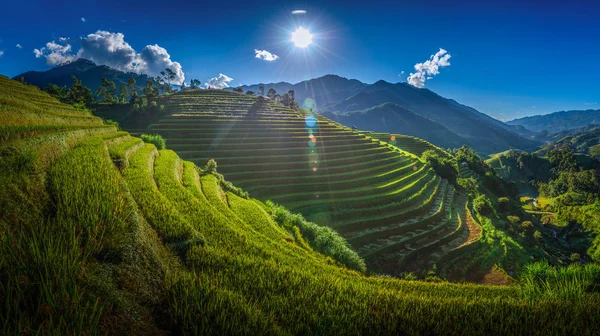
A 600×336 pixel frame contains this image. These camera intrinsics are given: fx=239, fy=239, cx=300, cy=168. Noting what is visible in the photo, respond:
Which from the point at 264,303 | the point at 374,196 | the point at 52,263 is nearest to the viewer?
the point at 52,263

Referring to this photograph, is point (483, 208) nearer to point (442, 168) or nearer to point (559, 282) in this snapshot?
point (442, 168)

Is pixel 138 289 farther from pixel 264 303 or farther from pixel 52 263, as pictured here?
pixel 264 303

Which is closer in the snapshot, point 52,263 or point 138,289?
point 52,263

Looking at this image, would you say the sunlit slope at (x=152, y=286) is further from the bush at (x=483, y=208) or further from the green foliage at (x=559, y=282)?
the bush at (x=483, y=208)

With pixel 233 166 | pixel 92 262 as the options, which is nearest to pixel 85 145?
pixel 92 262

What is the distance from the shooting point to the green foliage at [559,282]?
5133 millimetres

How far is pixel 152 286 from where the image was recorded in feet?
12.3

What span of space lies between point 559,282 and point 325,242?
10.8 metres

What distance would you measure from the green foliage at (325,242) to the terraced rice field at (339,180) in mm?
7482

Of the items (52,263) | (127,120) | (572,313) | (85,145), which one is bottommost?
(572,313)

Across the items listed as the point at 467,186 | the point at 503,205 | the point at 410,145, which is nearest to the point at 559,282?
the point at 467,186

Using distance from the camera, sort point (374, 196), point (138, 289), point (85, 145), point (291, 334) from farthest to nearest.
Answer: point (374, 196) → point (85, 145) → point (138, 289) → point (291, 334)

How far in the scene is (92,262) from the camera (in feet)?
11.7

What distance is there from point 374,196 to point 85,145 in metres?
27.7
